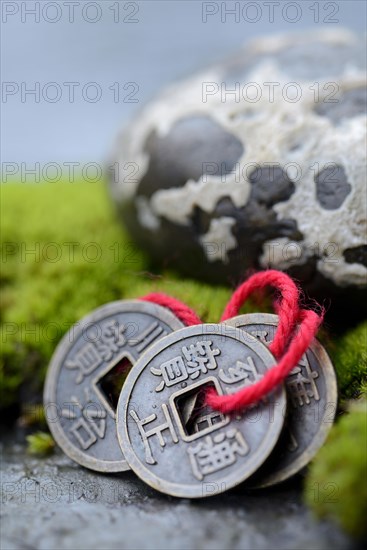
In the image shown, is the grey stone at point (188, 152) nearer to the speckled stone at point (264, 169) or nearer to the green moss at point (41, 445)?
the speckled stone at point (264, 169)

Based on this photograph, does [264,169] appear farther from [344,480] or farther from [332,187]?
[344,480]

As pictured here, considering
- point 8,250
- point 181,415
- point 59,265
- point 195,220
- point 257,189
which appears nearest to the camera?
point 181,415

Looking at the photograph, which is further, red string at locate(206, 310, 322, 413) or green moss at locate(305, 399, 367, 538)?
red string at locate(206, 310, 322, 413)

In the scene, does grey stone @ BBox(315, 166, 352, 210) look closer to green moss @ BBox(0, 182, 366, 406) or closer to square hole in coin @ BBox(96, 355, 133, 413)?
green moss @ BBox(0, 182, 366, 406)

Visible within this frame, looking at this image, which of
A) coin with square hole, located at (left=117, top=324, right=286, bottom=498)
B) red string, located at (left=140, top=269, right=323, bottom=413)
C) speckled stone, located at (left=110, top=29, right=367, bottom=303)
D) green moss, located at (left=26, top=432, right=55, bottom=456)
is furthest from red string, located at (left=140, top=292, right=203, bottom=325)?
green moss, located at (left=26, top=432, right=55, bottom=456)

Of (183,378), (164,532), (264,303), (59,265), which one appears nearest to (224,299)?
(264,303)

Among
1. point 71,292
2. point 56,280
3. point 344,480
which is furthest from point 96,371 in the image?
point 344,480

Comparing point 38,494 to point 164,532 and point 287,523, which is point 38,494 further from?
point 287,523
